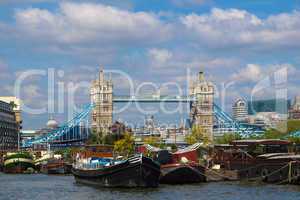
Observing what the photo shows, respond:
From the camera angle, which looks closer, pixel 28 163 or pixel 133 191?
pixel 133 191

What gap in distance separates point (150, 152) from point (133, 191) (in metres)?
35.8

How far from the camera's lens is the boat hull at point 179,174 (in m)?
65.9

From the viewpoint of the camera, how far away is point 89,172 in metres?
63.8

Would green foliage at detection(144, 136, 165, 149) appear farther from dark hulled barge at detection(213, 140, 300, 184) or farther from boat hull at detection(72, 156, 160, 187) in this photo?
boat hull at detection(72, 156, 160, 187)

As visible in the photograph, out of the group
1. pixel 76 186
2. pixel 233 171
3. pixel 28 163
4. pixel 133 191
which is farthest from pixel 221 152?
pixel 28 163

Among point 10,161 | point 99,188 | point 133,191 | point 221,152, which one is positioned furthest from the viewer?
point 10,161

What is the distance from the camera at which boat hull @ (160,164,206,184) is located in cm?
6588

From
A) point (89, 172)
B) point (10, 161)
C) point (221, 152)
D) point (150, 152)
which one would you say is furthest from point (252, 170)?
point (10, 161)

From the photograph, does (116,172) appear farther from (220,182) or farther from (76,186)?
(220,182)

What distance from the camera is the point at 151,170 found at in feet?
190

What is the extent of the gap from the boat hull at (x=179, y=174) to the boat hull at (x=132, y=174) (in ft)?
20.1

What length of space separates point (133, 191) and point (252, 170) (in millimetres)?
17994

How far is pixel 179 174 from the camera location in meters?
66.1

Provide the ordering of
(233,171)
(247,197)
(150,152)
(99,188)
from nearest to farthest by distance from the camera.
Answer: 1. (247,197)
2. (99,188)
3. (233,171)
4. (150,152)
